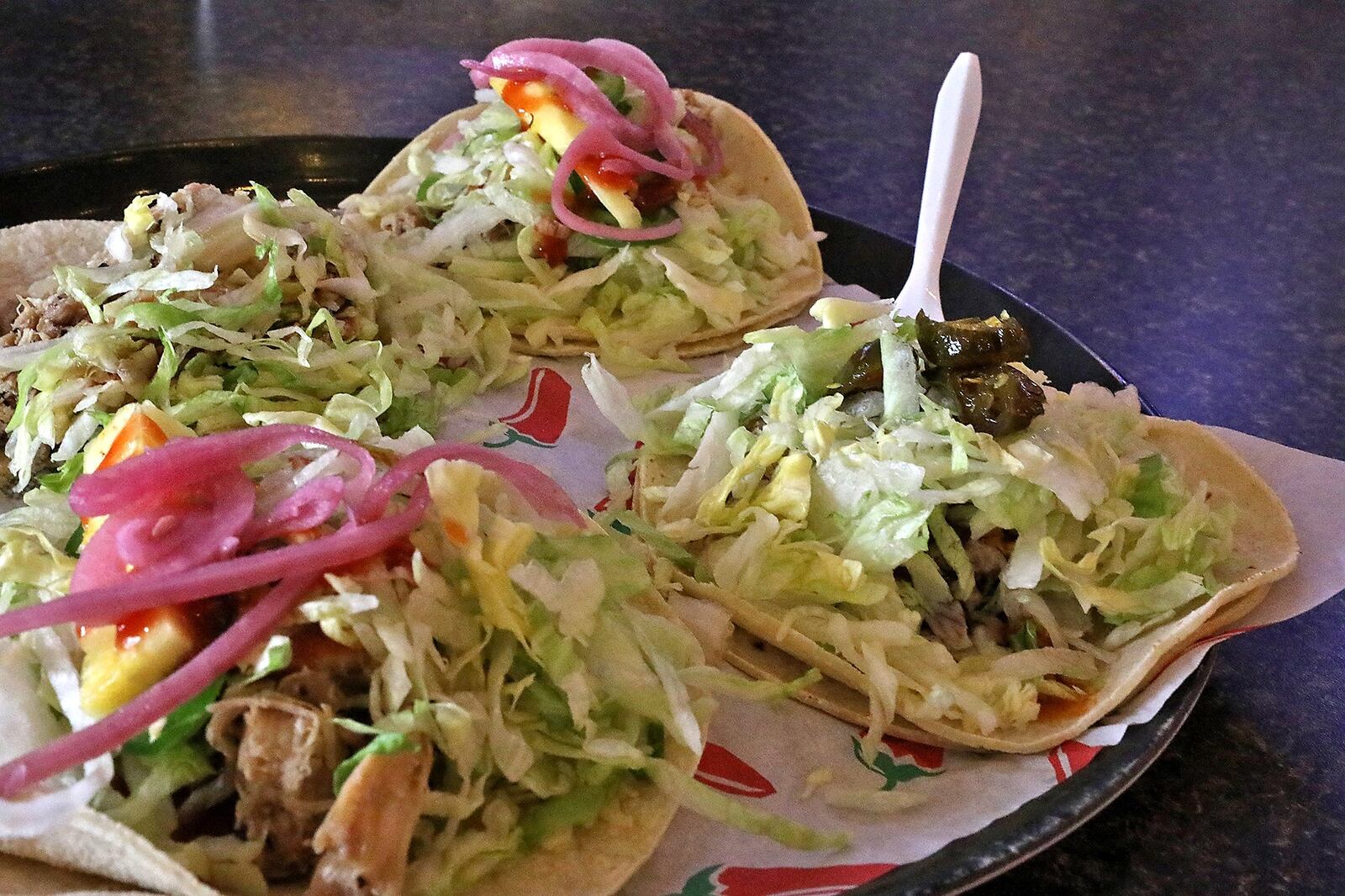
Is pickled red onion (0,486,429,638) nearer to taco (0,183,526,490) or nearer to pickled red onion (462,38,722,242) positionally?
taco (0,183,526,490)

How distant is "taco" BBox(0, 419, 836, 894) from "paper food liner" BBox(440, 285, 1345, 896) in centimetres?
8

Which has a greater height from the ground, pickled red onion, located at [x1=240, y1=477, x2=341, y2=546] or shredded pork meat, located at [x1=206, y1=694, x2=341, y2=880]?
pickled red onion, located at [x1=240, y1=477, x2=341, y2=546]

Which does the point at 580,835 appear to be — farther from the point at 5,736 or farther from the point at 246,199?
the point at 246,199

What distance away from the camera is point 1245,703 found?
6.70 ft

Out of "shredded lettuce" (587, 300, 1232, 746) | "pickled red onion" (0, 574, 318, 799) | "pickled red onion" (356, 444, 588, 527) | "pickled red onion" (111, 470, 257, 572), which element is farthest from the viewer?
"shredded lettuce" (587, 300, 1232, 746)

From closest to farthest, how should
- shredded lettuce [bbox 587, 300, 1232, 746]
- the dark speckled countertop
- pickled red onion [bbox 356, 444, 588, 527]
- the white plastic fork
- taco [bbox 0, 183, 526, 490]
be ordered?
pickled red onion [bbox 356, 444, 588, 527]
the dark speckled countertop
shredded lettuce [bbox 587, 300, 1232, 746]
taco [bbox 0, 183, 526, 490]
the white plastic fork

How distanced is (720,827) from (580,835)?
0.75 ft

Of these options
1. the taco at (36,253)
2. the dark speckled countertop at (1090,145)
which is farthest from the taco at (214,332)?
the dark speckled countertop at (1090,145)

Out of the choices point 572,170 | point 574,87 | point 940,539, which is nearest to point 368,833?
point 940,539

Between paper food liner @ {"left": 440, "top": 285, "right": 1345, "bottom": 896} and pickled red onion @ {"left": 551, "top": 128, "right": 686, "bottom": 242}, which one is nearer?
paper food liner @ {"left": 440, "top": 285, "right": 1345, "bottom": 896}

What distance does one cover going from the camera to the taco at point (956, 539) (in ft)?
6.47

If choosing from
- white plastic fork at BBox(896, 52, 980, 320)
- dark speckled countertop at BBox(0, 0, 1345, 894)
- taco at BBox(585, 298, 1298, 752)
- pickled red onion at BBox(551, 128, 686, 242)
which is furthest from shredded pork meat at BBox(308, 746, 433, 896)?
pickled red onion at BBox(551, 128, 686, 242)

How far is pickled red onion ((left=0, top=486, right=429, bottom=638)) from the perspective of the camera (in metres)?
1.36

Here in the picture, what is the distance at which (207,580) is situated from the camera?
4.60ft
